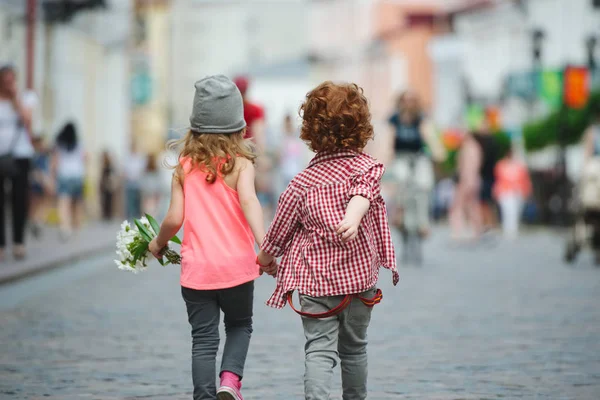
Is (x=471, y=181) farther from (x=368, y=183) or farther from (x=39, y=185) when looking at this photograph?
(x=368, y=183)

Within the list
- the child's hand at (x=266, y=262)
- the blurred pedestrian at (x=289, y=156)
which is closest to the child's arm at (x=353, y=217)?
the child's hand at (x=266, y=262)

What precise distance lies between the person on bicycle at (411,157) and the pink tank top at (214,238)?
9.62 metres

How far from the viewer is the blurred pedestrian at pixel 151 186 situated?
29781mm

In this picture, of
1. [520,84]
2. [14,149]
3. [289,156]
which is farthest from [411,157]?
[520,84]

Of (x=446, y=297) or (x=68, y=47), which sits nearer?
(x=446, y=297)

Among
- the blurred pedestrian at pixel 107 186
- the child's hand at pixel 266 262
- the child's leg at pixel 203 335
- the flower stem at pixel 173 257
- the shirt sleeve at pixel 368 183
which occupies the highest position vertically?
the shirt sleeve at pixel 368 183

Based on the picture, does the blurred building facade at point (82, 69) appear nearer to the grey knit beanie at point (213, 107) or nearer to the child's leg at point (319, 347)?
the grey knit beanie at point (213, 107)

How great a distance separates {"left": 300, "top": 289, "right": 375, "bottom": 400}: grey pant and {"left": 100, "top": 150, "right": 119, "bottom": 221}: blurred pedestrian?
1066 inches

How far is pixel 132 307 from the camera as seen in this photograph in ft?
35.1

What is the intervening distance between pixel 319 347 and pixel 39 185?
1958 cm

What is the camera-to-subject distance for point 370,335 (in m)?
8.86

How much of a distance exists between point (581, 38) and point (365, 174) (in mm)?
43557

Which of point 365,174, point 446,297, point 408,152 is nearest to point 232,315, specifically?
point 365,174

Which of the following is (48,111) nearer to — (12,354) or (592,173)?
(592,173)
